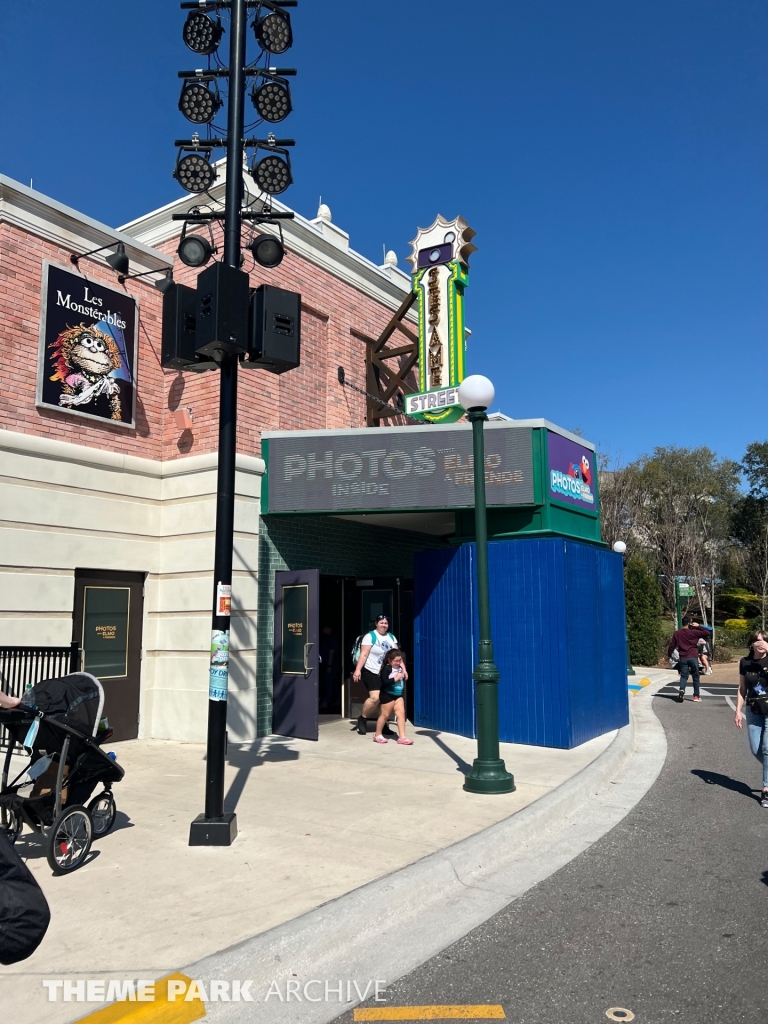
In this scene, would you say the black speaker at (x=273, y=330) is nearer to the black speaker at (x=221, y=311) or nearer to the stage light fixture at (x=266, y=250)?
the black speaker at (x=221, y=311)

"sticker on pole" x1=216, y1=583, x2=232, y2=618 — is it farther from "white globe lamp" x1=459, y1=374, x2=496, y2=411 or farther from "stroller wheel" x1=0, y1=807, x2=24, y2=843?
"white globe lamp" x1=459, y1=374, x2=496, y2=411

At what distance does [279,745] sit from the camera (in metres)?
10.5

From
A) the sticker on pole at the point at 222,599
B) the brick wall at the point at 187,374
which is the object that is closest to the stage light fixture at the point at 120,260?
the brick wall at the point at 187,374

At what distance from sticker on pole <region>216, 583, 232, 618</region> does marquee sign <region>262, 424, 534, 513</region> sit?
5326 millimetres

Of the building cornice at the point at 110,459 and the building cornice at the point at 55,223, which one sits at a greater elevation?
the building cornice at the point at 55,223

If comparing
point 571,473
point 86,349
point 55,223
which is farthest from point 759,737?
point 55,223

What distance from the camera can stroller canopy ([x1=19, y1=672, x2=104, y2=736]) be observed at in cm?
587

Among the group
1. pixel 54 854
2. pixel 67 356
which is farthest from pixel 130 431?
pixel 54 854

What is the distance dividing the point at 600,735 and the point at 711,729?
2779 mm

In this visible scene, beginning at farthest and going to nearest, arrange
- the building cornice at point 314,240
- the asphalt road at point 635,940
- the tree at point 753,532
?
the tree at point 753,532 < the building cornice at point 314,240 < the asphalt road at point 635,940

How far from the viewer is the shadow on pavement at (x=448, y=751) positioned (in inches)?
347

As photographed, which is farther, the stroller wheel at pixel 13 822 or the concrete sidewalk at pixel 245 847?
the stroller wheel at pixel 13 822

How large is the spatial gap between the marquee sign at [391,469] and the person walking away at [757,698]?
12.1 feet

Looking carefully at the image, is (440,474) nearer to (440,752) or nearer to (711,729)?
(440,752)
